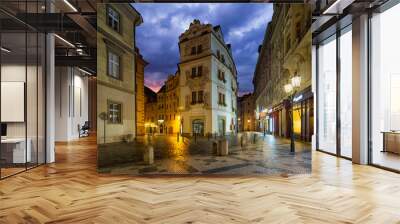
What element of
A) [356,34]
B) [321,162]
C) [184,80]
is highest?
[356,34]

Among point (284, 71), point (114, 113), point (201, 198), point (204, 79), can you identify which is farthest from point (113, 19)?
point (201, 198)

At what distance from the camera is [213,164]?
513cm

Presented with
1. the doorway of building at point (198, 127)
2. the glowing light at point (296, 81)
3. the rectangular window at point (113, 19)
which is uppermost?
the rectangular window at point (113, 19)

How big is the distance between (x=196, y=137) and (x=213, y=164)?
0.60 m

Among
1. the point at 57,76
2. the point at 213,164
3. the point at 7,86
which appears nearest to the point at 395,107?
the point at 213,164

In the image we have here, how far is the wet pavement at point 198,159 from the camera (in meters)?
5.03

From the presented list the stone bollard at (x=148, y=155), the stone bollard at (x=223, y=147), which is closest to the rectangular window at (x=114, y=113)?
the stone bollard at (x=148, y=155)

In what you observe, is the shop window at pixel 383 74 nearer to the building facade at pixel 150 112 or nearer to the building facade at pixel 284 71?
the building facade at pixel 284 71

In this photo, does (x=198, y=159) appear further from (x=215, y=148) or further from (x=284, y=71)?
(x=284, y=71)

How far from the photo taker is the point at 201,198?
3537mm

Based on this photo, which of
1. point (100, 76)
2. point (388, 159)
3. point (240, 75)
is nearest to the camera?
point (100, 76)

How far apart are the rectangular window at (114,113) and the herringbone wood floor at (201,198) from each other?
1.02m

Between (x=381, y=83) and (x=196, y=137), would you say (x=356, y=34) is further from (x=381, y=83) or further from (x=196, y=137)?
(x=196, y=137)

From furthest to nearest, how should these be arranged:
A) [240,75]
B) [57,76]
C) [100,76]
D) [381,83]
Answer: [57,76]
[381,83]
[240,75]
[100,76]
